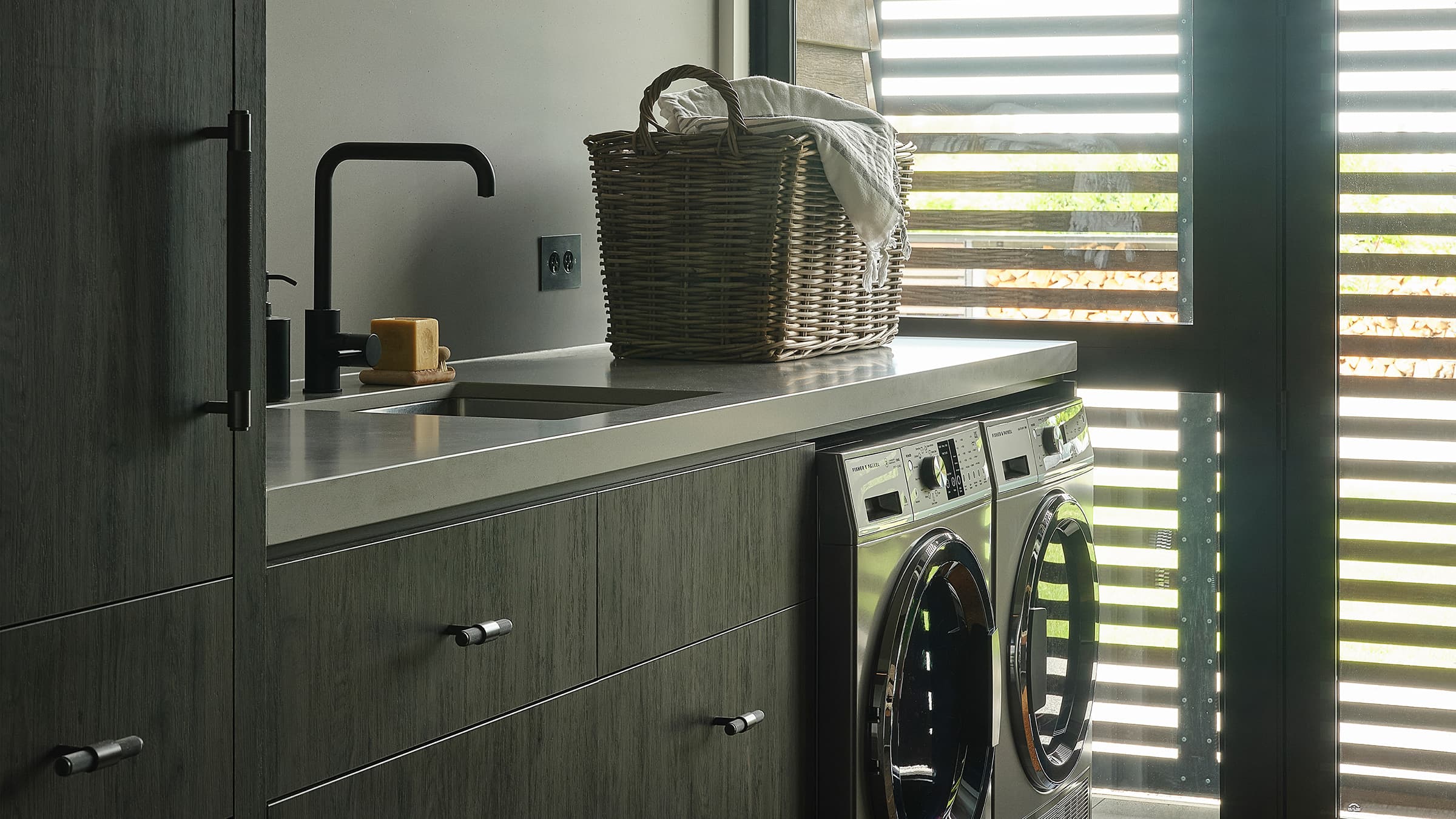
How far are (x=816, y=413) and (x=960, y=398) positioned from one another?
0.50 metres

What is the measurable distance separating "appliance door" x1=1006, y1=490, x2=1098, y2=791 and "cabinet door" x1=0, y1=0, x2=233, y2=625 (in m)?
1.53

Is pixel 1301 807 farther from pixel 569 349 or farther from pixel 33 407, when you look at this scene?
pixel 33 407

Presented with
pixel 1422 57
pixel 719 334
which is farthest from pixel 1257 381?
pixel 719 334

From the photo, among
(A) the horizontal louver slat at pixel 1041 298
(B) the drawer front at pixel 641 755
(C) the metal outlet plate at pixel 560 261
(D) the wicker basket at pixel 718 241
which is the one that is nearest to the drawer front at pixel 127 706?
(B) the drawer front at pixel 641 755

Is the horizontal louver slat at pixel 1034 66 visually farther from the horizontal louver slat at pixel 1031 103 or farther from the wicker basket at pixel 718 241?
the wicker basket at pixel 718 241

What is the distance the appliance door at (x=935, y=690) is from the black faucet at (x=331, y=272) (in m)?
0.72

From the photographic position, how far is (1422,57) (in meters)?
2.61

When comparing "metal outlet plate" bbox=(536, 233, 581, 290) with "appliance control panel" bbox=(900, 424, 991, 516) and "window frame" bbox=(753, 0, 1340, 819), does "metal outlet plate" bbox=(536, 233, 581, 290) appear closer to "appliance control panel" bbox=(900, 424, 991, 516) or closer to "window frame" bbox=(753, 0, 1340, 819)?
"appliance control panel" bbox=(900, 424, 991, 516)

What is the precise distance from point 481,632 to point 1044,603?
141cm

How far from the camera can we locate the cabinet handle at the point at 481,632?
1177 millimetres

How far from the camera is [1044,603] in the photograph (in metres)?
2.39

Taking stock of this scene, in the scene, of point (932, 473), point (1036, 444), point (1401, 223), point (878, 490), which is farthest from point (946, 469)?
point (1401, 223)

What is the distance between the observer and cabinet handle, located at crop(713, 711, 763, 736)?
157cm

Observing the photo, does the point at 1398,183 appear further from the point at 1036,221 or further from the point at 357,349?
the point at 357,349
